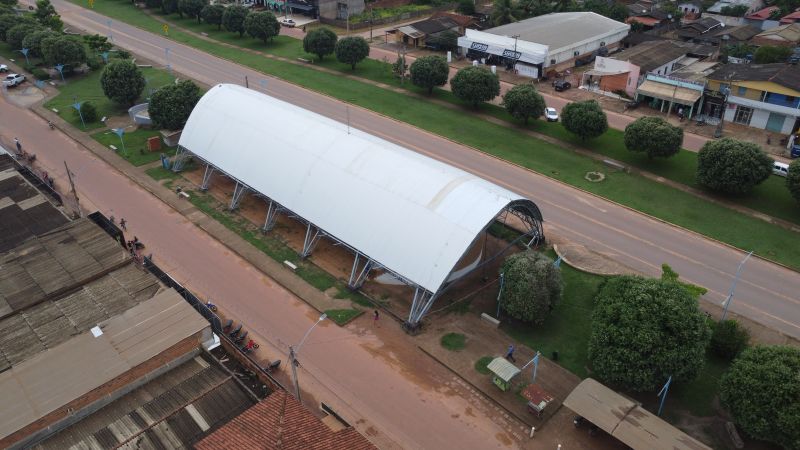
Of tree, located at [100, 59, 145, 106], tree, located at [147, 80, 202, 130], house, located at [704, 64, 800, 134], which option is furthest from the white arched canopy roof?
house, located at [704, 64, 800, 134]

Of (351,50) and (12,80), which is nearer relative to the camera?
(12,80)

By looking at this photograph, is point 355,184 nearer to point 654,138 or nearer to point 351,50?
point 654,138

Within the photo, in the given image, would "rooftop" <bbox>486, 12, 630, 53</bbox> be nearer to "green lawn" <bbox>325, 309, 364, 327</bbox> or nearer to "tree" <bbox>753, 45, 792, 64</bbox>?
"tree" <bbox>753, 45, 792, 64</bbox>

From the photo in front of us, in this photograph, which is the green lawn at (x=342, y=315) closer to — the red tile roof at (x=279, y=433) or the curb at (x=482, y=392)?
the curb at (x=482, y=392)

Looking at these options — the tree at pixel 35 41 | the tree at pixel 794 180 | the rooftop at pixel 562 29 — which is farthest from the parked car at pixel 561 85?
the tree at pixel 35 41

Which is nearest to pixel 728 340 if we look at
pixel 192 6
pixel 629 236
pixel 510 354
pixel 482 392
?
pixel 510 354

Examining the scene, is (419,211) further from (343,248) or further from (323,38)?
(323,38)

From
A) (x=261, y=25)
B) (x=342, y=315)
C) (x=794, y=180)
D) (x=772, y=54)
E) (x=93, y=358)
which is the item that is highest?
(x=772, y=54)
